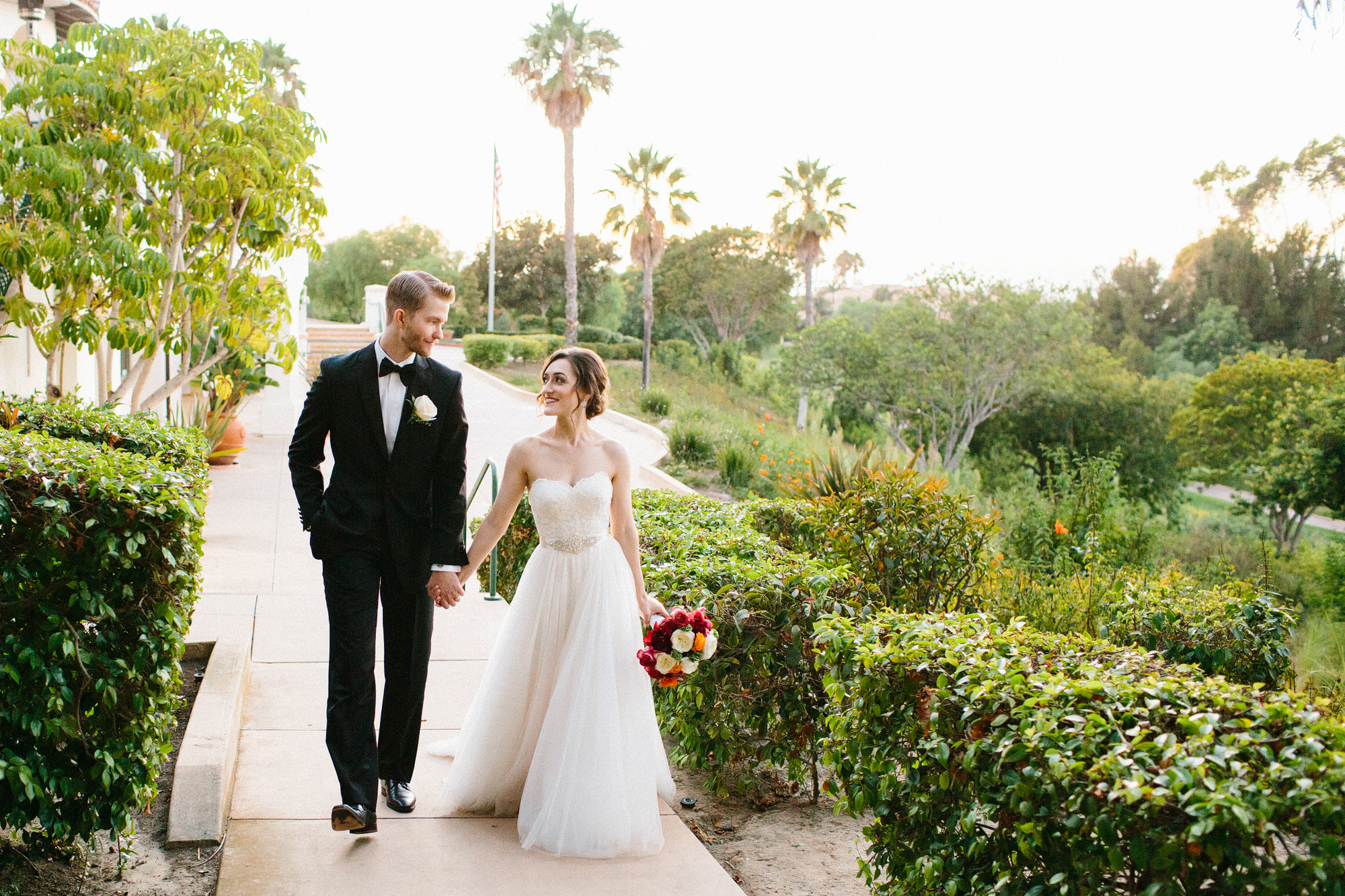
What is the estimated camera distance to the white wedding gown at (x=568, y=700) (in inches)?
145

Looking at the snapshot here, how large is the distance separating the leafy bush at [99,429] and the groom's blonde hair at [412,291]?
7.90ft

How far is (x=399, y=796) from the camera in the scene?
3.90 m

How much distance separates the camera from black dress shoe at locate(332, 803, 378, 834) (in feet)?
11.4

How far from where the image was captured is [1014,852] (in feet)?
8.33

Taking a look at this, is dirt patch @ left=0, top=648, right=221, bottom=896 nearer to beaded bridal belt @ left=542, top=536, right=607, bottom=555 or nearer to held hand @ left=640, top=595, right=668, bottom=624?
beaded bridal belt @ left=542, top=536, right=607, bottom=555

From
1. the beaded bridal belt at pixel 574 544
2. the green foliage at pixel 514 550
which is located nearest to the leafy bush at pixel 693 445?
the green foliage at pixel 514 550

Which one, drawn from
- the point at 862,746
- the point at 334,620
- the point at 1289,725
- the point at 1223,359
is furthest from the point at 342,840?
the point at 1223,359

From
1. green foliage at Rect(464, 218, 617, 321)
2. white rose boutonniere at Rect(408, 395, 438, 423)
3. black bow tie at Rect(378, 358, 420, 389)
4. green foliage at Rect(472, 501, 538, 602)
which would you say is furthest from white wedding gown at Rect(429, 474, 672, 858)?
green foliage at Rect(464, 218, 617, 321)

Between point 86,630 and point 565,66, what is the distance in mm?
34337

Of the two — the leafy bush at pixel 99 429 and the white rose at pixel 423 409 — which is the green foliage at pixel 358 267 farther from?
the white rose at pixel 423 409

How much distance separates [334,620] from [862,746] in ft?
6.12

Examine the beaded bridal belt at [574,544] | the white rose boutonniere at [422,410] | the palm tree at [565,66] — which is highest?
the palm tree at [565,66]

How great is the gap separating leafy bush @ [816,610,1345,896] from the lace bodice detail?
101 cm

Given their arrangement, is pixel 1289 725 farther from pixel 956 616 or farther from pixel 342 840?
pixel 342 840
